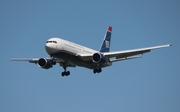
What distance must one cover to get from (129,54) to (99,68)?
5298mm

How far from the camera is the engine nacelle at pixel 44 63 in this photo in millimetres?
52594

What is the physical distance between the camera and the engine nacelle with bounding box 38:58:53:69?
173ft

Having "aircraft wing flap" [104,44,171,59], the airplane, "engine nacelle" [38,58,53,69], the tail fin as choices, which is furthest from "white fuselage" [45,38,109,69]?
the tail fin

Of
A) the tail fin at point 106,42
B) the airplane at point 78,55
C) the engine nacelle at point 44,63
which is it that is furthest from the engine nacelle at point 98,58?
the tail fin at point 106,42

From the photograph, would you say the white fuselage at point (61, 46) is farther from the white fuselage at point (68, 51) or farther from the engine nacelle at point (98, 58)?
the engine nacelle at point (98, 58)

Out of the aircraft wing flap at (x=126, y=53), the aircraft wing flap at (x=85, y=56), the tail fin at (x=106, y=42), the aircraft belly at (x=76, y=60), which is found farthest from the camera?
the tail fin at (x=106, y=42)

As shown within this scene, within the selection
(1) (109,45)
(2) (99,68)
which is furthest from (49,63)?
(1) (109,45)

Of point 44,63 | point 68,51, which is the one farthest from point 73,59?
point 44,63

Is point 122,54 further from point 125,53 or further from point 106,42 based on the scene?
point 106,42

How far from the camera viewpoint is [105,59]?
51312 millimetres

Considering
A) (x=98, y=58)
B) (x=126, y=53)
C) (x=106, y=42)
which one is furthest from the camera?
(x=106, y=42)

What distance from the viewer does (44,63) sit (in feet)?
174

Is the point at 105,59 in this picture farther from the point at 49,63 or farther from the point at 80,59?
the point at 49,63

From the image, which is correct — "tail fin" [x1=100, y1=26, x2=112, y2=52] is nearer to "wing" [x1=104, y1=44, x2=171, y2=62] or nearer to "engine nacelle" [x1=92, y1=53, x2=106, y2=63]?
"wing" [x1=104, y1=44, x2=171, y2=62]
